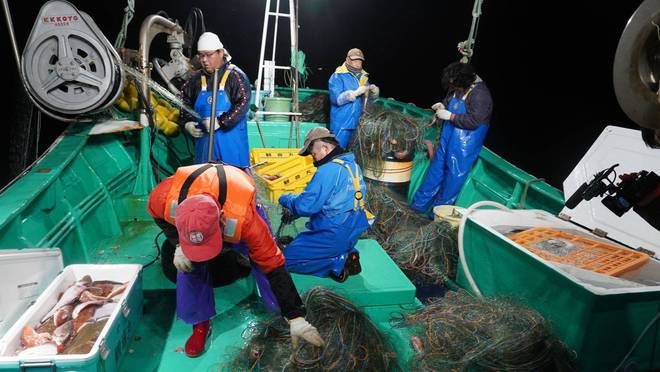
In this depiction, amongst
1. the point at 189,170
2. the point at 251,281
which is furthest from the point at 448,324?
the point at 189,170

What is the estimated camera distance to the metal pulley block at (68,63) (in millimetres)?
3188

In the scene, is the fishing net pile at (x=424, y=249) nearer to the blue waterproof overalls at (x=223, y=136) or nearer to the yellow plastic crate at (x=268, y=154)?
the yellow plastic crate at (x=268, y=154)

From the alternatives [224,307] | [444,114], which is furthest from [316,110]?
[224,307]

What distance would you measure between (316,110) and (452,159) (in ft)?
10.9

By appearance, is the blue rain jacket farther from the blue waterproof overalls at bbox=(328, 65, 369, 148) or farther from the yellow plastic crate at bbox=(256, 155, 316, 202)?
the yellow plastic crate at bbox=(256, 155, 316, 202)

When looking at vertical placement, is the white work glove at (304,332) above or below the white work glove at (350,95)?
below

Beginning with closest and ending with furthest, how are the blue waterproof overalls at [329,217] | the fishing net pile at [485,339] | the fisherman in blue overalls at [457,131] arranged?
the fishing net pile at [485,339] < the blue waterproof overalls at [329,217] < the fisherman in blue overalls at [457,131]

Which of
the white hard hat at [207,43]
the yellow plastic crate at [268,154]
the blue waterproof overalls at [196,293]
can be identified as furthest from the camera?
the yellow plastic crate at [268,154]

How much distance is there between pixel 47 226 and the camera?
8.66 ft

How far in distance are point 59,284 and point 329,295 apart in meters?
1.59

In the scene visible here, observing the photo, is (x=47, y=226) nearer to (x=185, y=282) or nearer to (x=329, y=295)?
(x=185, y=282)

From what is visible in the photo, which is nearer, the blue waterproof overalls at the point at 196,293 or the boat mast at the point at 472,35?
the blue waterproof overalls at the point at 196,293

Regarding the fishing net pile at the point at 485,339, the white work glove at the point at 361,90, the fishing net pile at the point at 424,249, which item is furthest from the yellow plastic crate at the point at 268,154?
the fishing net pile at the point at 485,339

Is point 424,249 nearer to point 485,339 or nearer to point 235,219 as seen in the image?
point 485,339
